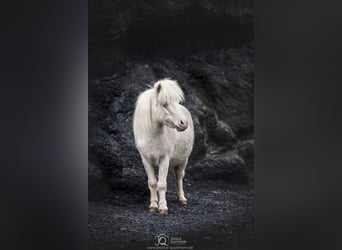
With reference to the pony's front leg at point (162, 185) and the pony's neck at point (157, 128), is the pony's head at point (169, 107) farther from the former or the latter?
the pony's front leg at point (162, 185)

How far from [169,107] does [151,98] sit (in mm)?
133

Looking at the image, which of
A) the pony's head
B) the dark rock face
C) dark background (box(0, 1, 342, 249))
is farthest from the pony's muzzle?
dark background (box(0, 1, 342, 249))

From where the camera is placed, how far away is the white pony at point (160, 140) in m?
3.51

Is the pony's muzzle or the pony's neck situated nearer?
the pony's muzzle

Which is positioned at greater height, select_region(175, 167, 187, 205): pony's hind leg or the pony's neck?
the pony's neck

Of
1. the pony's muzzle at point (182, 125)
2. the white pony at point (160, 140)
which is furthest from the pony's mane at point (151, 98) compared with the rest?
the pony's muzzle at point (182, 125)

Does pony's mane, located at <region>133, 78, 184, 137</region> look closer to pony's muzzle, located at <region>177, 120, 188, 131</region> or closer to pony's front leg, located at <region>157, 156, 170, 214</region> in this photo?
pony's muzzle, located at <region>177, 120, 188, 131</region>

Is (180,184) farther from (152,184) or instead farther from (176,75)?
(176,75)

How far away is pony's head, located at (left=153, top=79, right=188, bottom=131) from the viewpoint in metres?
3.46

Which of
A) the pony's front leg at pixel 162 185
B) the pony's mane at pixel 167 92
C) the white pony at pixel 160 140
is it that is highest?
the pony's mane at pixel 167 92

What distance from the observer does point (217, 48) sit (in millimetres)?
3580

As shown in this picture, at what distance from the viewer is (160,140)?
3559mm

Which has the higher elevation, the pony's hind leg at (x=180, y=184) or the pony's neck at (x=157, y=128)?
the pony's neck at (x=157, y=128)

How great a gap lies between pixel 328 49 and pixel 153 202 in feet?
4.80
